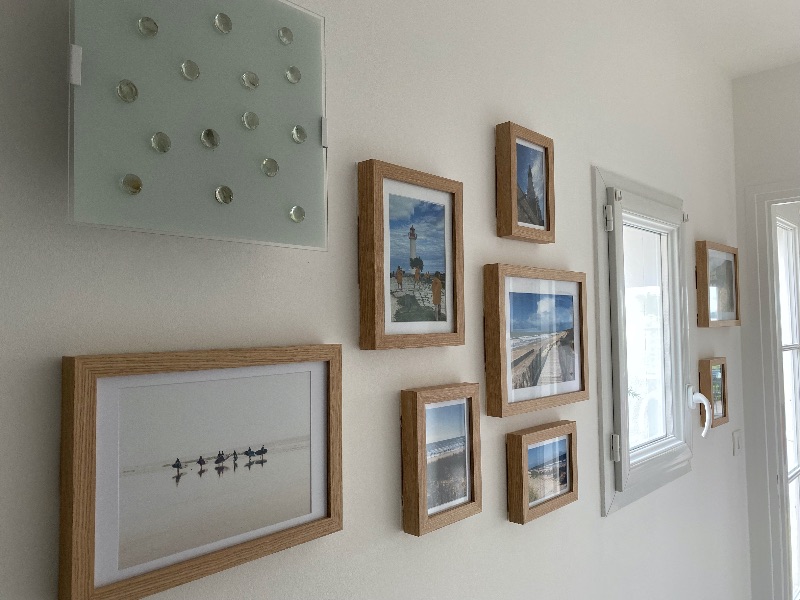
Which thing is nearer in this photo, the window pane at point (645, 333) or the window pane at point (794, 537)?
the window pane at point (645, 333)

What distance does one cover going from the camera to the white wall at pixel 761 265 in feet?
8.11

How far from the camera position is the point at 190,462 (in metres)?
0.74

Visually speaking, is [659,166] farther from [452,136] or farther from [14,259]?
[14,259]

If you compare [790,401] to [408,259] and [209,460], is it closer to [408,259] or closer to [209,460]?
[408,259]

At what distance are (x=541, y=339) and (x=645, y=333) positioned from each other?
0.67 meters

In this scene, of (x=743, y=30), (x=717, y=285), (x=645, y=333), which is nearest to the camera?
(x=645, y=333)

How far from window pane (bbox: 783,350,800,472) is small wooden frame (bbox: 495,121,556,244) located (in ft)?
5.96

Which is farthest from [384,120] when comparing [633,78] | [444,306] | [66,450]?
[633,78]

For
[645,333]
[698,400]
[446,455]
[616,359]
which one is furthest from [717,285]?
[446,455]

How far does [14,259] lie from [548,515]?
1179 mm

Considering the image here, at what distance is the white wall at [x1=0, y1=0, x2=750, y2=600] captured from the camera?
641 millimetres

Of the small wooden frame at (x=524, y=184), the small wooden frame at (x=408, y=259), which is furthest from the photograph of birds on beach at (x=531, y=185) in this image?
the small wooden frame at (x=408, y=259)

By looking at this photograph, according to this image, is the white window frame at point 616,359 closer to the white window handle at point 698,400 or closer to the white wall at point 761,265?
the white window handle at point 698,400

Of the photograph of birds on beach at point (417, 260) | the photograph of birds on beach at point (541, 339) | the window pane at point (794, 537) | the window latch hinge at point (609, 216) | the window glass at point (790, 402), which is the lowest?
the window pane at point (794, 537)
